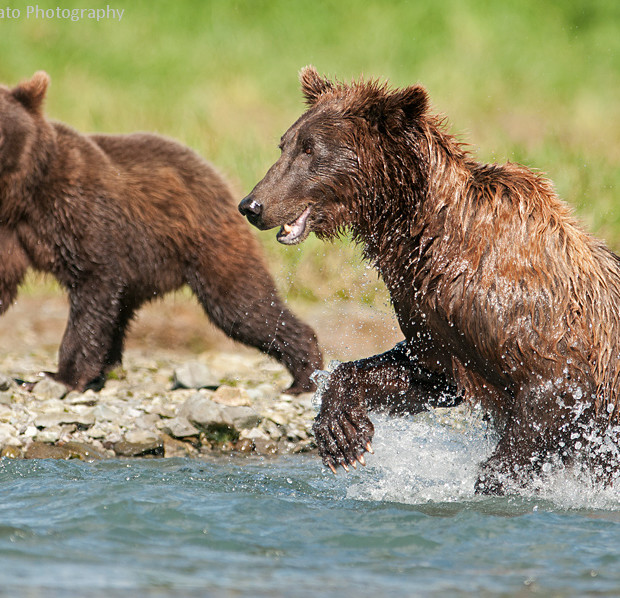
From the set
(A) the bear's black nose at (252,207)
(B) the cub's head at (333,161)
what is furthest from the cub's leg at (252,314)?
(A) the bear's black nose at (252,207)

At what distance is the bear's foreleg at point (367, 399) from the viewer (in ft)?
15.7

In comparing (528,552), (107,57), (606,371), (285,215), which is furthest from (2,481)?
(107,57)

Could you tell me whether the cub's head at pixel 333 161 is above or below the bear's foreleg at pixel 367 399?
above

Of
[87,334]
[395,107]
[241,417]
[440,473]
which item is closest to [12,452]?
[241,417]

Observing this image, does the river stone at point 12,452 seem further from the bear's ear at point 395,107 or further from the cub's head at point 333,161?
the bear's ear at point 395,107

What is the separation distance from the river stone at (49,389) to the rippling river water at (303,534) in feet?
5.41

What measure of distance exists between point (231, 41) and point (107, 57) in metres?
1.85

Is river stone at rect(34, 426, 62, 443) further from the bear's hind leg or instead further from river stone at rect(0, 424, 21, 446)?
the bear's hind leg

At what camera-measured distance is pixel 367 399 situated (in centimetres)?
482

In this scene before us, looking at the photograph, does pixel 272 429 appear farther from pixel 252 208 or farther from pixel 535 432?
pixel 535 432

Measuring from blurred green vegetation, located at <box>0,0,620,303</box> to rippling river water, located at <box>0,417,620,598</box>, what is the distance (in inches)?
213

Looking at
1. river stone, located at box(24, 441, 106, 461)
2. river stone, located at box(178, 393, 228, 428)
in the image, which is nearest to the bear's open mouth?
river stone, located at box(178, 393, 228, 428)

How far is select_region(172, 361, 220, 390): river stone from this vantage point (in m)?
7.50

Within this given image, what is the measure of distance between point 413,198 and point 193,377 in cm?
344
